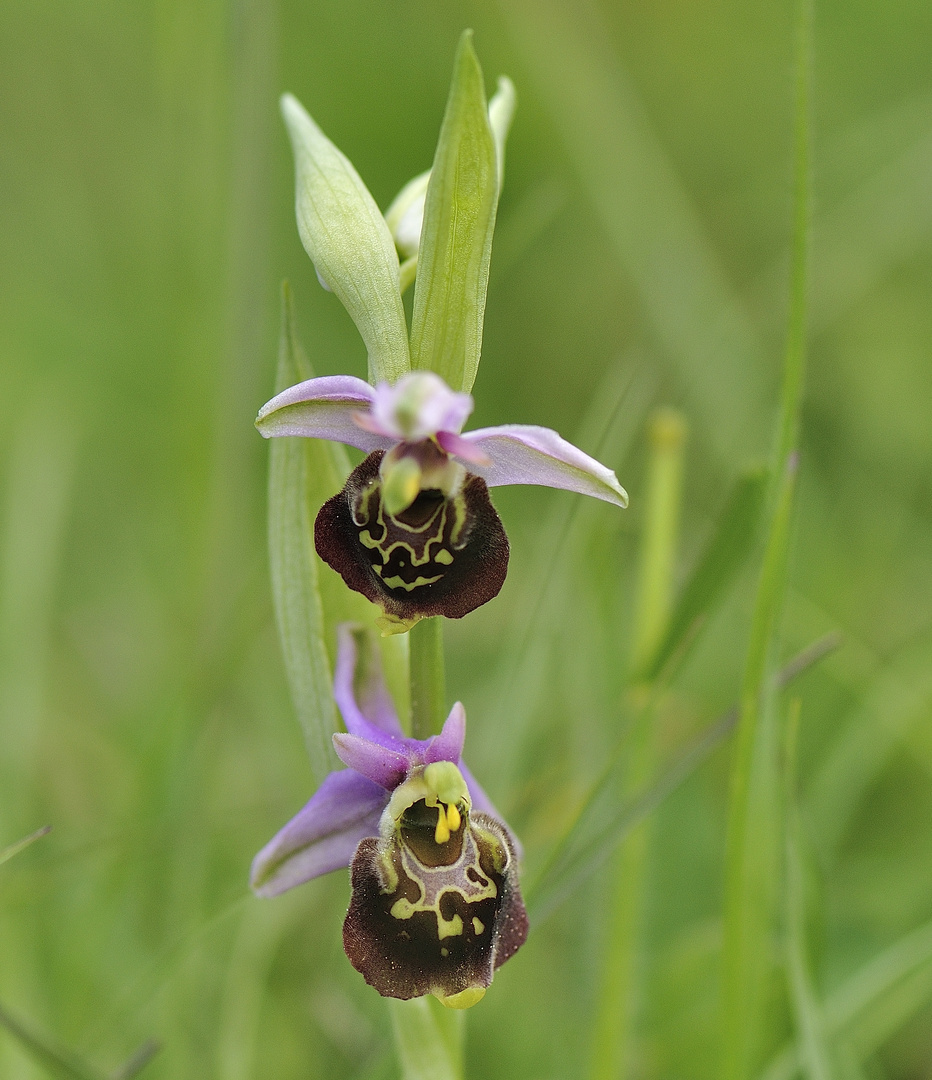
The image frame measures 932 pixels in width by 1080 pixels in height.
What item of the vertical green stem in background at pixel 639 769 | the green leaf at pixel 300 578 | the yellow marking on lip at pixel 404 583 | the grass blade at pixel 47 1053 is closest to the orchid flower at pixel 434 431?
the yellow marking on lip at pixel 404 583

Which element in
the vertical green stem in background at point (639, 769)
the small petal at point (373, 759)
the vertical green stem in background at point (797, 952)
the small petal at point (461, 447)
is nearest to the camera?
the small petal at point (461, 447)

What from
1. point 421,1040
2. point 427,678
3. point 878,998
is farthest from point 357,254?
point 878,998

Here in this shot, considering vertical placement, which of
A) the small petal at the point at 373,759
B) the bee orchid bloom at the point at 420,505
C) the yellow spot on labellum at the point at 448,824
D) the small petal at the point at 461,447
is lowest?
the yellow spot on labellum at the point at 448,824

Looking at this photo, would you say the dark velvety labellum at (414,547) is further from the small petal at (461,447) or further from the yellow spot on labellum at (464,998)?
the yellow spot on labellum at (464,998)

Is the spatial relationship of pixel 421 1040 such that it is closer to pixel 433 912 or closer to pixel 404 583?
pixel 433 912

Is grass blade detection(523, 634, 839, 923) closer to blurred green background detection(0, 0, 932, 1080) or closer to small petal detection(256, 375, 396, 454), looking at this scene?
blurred green background detection(0, 0, 932, 1080)

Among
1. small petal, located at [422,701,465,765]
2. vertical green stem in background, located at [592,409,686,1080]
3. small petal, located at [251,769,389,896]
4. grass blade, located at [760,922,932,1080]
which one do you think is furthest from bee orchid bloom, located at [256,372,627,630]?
grass blade, located at [760,922,932,1080]
